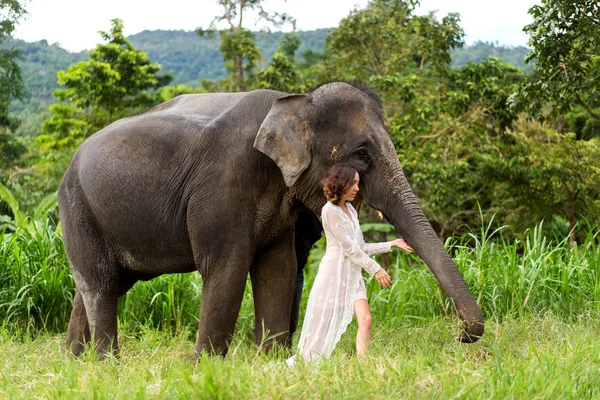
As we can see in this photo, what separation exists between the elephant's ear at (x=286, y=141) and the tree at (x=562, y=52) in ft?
11.8

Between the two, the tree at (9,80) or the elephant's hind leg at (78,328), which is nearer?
the elephant's hind leg at (78,328)

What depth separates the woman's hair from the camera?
4207 mm

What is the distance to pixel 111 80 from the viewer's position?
88.6 ft

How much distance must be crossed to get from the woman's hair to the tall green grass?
1996 mm

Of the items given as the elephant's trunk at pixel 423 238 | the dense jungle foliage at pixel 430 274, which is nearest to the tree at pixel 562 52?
the dense jungle foliage at pixel 430 274

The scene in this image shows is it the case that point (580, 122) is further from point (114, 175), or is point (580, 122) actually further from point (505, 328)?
point (114, 175)

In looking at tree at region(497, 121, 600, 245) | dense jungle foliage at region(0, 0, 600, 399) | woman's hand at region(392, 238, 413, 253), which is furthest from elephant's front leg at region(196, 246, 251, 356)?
tree at region(497, 121, 600, 245)

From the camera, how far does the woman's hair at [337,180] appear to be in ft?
13.8

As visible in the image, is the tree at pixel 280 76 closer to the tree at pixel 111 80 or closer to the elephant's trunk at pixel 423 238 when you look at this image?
the tree at pixel 111 80

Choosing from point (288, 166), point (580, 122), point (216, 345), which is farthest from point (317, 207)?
point (580, 122)

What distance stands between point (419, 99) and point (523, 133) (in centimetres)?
185

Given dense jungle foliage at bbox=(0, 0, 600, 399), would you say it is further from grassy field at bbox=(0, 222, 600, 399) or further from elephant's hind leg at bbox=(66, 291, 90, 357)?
elephant's hind leg at bbox=(66, 291, 90, 357)

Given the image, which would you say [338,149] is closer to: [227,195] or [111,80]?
[227,195]

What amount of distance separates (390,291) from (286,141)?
254cm
